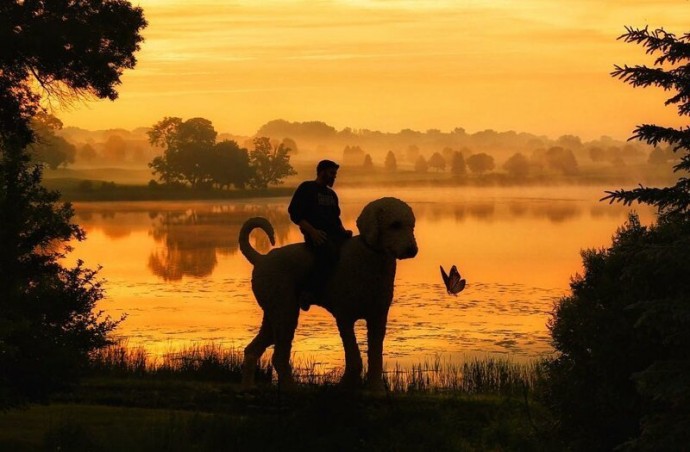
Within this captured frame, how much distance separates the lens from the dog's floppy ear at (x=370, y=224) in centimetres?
1403

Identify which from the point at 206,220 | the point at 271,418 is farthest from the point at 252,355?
the point at 206,220

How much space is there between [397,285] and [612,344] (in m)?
28.1

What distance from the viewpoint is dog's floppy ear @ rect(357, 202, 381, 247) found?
1403 centimetres


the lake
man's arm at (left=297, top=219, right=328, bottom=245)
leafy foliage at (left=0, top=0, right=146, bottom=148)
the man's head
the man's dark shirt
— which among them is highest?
leafy foliage at (left=0, top=0, right=146, bottom=148)

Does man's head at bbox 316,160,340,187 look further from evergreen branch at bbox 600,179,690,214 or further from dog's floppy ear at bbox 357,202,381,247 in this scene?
evergreen branch at bbox 600,179,690,214

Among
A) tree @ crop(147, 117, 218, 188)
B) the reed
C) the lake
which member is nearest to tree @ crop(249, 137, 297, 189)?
tree @ crop(147, 117, 218, 188)

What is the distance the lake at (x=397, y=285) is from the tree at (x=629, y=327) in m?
10.6

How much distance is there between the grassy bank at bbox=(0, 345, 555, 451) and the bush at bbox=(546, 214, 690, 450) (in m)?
0.85

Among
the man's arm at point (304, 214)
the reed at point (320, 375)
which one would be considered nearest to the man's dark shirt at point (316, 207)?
the man's arm at point (304, 214)

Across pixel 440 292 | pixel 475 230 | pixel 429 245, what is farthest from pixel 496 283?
pixel 475 230

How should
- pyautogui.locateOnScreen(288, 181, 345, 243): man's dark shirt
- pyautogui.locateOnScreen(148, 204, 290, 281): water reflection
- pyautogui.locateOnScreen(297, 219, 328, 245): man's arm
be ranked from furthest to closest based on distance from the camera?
1. pyautogui.locateOnScreen(148, 204, 290, 281): water reflection
2. pyautogui.locateOnScreen(288, 181, 345, 243): man's dark shirt
3. pyautogui.locateOnScreen(297, 219, 328, 245): man's arm

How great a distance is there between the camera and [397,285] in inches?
1527

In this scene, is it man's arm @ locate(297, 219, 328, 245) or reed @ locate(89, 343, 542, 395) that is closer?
man's arm @ locate(297, 219, 328, 245)

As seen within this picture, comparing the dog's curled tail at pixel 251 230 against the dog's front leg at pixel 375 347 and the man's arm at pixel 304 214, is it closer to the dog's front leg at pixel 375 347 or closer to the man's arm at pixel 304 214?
the man's arm at pixel 304 214
